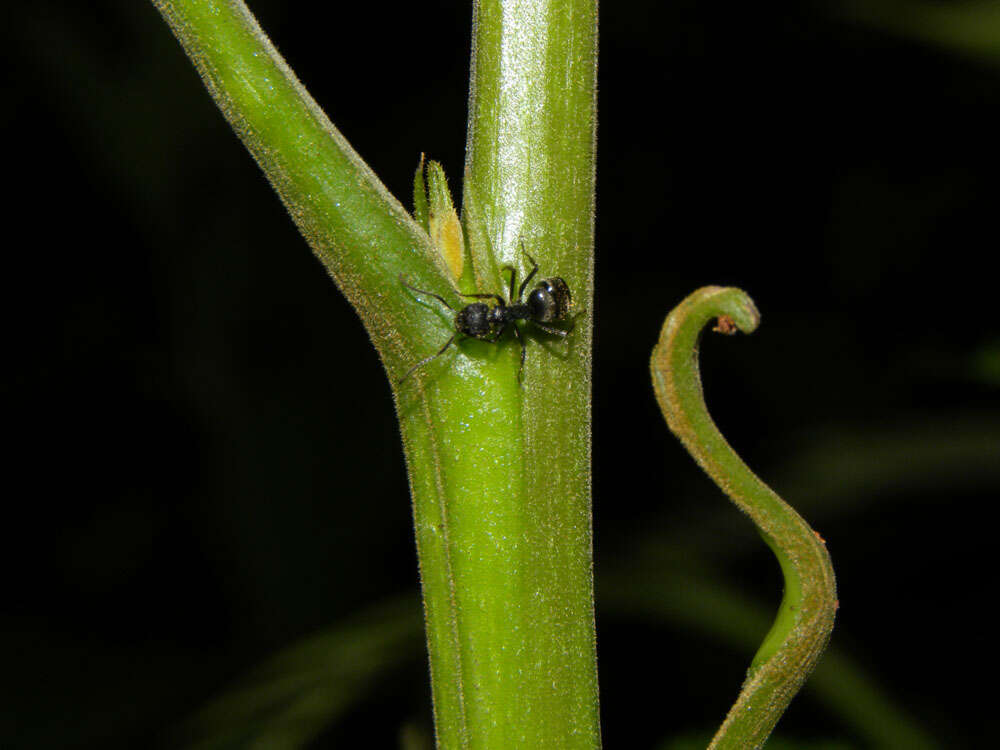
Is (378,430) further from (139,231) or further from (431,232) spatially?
(431,232)

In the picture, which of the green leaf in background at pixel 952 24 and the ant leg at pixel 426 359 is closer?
the ant leg at pixel 426 359

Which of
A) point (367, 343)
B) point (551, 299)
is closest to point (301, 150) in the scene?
point (551, 299)

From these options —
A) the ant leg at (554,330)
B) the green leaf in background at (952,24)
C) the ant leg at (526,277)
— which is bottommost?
the ant leg at (554,330)

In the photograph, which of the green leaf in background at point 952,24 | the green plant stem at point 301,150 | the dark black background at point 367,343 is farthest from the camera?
the dark black background at point 367,343

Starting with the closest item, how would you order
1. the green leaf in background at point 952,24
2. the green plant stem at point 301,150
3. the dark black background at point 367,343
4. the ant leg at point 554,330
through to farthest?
the green plant stem at point 301,150
the ant leg at point 554,330
the green leaf in background at point 952,24
the dark black background at point 367,343

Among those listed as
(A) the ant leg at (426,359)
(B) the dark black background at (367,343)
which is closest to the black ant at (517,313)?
(A) the ant leg at (426,359)

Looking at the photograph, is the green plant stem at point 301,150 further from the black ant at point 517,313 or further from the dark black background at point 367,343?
the dark black background at point 367,343

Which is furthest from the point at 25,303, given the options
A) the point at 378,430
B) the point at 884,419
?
the point at 884,419
